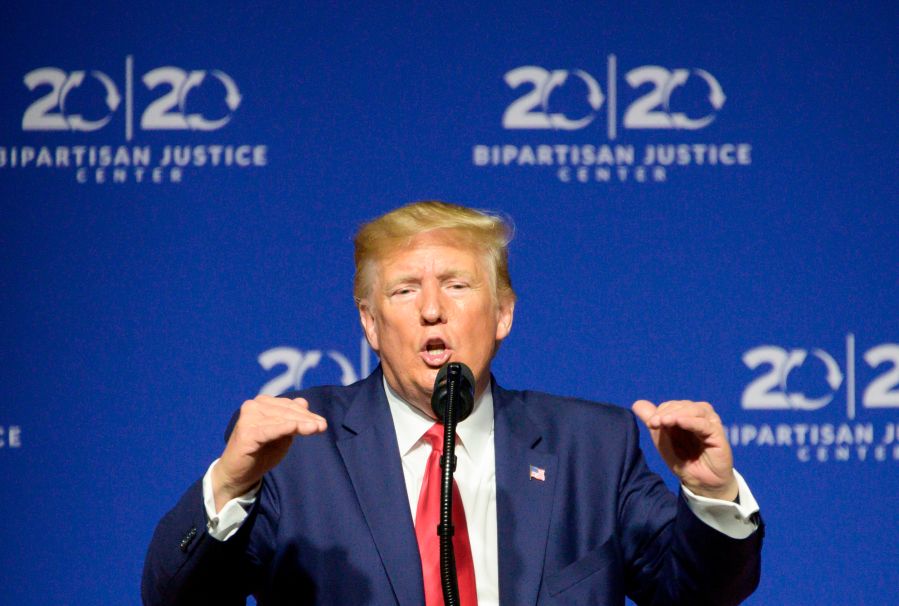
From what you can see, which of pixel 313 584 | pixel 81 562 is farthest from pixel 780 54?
pixel 81 562

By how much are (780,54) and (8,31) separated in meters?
1.98

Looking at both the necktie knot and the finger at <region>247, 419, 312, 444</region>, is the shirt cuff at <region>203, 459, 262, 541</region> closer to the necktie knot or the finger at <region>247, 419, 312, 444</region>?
the finger at <region>247, 419, 312, 444</region>

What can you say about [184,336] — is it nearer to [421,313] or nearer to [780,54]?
[421,313]

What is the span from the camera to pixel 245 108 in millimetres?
3232

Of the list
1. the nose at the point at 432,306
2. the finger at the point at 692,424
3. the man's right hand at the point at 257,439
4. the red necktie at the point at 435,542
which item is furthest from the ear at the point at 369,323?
the finger at the point at 692,424

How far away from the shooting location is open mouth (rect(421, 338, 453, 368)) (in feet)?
7.19

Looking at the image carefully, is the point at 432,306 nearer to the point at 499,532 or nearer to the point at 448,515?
the point at 499,532

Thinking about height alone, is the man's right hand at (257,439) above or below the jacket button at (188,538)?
above

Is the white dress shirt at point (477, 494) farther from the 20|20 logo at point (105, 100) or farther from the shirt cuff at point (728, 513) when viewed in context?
the 20|20 logo at point (105, 100)

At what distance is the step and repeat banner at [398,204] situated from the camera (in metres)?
3.22

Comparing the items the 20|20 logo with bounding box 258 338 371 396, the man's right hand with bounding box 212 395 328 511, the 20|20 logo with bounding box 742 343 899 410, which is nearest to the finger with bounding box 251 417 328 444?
the man's right hand with bounding box 212 395 328 511

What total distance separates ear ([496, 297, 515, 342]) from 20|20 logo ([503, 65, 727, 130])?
962 mm

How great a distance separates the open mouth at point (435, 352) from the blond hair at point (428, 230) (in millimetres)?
163

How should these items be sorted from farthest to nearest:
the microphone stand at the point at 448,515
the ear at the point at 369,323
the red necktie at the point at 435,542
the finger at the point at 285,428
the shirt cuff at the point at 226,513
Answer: the ear at the point at 369,323, the red necktie at the point at 435,542, the shirt cuff at the point at 226,513, the finger at the point at 285,428, the microphone stand at the point at 448,515
